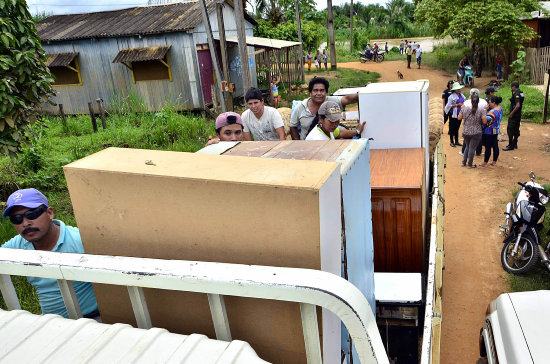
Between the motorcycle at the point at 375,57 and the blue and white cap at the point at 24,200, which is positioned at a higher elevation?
the blue and white cap at the point at 24,200

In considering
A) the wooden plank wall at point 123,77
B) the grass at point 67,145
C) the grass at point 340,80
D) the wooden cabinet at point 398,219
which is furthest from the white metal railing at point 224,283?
the grass at point 340,80

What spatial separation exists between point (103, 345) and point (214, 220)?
17.9 inches

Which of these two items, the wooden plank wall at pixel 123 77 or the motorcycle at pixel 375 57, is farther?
the motorcycle at pixel 375 57

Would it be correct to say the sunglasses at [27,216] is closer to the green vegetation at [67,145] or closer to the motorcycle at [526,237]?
the green vegetation at [67,145]

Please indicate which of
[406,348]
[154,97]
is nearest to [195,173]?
[406,348]

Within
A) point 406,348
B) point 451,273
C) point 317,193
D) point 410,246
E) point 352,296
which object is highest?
point 317,193

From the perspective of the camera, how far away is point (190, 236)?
140cm

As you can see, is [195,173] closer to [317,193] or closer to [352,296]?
[317,193]

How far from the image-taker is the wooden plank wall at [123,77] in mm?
14414

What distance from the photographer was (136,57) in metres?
14.2

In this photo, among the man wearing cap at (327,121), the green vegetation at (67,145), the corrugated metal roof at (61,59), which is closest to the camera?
the man wearing cap at (327,121)

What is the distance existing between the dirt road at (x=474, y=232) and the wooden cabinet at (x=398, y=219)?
1232 millimetres

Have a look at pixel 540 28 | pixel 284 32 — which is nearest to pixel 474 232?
pixel 540 28

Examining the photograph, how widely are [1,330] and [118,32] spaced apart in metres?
14.8
